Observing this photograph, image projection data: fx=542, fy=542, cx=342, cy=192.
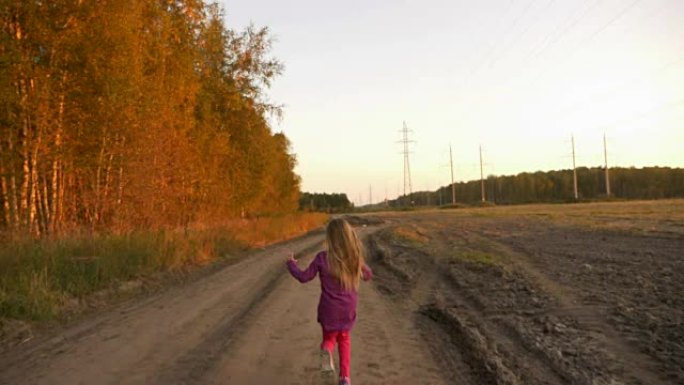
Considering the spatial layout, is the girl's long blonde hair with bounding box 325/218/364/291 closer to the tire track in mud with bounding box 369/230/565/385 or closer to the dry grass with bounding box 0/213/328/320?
the tire track in mud with bounding box 369/230/565/385

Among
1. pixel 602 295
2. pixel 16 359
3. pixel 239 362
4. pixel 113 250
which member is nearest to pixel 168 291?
pixel 113 250

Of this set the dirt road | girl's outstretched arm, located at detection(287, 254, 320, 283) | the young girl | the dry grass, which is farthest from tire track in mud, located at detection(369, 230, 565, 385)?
the dry grass

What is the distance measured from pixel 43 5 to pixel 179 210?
9.55 meters

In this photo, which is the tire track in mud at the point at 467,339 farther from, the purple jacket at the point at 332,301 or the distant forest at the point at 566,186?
the distant forest at the point at 566,186

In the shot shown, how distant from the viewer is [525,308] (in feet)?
27.2

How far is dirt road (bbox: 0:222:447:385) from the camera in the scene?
5176 millimetres

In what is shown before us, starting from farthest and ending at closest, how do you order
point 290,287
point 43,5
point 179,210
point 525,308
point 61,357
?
point 179,210 < point 290,287 < point 43,5 < point 525,308 < point 61,357

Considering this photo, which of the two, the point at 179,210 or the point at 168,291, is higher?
the point at 179,210

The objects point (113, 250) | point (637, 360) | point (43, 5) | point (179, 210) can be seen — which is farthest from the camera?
point (179, 210)

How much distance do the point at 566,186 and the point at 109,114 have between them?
157m

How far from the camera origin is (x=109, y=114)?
1202 centimetres

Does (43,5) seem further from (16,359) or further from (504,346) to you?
(504,346)

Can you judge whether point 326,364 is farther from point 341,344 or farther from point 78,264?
point 78,264

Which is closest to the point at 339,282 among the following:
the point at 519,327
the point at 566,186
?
the point at 519,327
